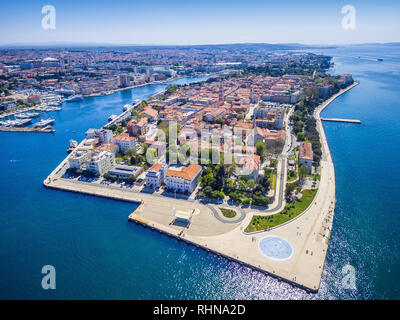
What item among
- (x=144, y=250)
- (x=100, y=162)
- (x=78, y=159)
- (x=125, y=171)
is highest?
(x=78, y=159)

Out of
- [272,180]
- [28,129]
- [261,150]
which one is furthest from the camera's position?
[28,129]

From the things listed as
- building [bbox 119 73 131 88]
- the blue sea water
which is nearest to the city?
the blue sea water

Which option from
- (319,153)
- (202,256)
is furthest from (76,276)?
(319,153)

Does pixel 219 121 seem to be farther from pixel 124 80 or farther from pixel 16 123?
pixel 124 80

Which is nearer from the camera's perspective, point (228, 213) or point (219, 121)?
point (228, 213)

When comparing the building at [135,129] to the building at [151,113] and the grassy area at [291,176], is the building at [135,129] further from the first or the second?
the grassy area at [291,176]

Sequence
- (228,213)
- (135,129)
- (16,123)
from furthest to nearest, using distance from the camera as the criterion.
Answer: (16,123) → (135,129) → (228,213)

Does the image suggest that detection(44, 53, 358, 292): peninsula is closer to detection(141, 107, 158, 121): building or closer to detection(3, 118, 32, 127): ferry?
detection(141, 107, 158, 121): building

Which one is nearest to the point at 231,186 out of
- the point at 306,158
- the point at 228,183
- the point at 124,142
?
the point at 228,183
